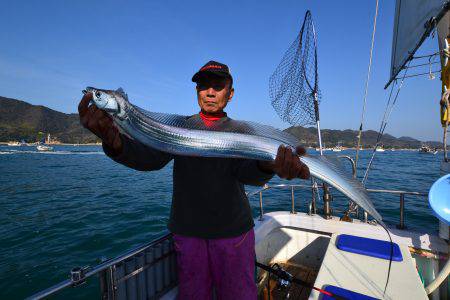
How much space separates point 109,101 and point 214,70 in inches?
48.1

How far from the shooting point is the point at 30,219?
14.9 m

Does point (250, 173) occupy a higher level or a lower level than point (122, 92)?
lower

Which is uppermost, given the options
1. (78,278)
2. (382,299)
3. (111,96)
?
(111,96)

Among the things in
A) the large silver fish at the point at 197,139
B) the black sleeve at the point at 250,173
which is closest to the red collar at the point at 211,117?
the large silver fish at the point at 197,139

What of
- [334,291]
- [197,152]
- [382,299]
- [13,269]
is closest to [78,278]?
[197,152]

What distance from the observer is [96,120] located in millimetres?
2451

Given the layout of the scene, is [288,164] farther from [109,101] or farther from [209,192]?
[109,101]

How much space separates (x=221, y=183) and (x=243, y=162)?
0.36 metres

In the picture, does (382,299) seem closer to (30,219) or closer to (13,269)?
(13,269)

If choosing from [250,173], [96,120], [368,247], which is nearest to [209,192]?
[250,173]

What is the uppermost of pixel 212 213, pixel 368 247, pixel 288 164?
pixel 288 164

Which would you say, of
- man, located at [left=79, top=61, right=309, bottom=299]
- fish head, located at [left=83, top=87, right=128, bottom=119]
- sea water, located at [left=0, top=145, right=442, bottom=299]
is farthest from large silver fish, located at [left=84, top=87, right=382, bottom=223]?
sea water, located at [left=0, top=145, right=442, bottom=299]

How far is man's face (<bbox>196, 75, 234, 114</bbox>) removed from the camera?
3074 mm

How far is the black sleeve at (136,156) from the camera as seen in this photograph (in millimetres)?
2633
